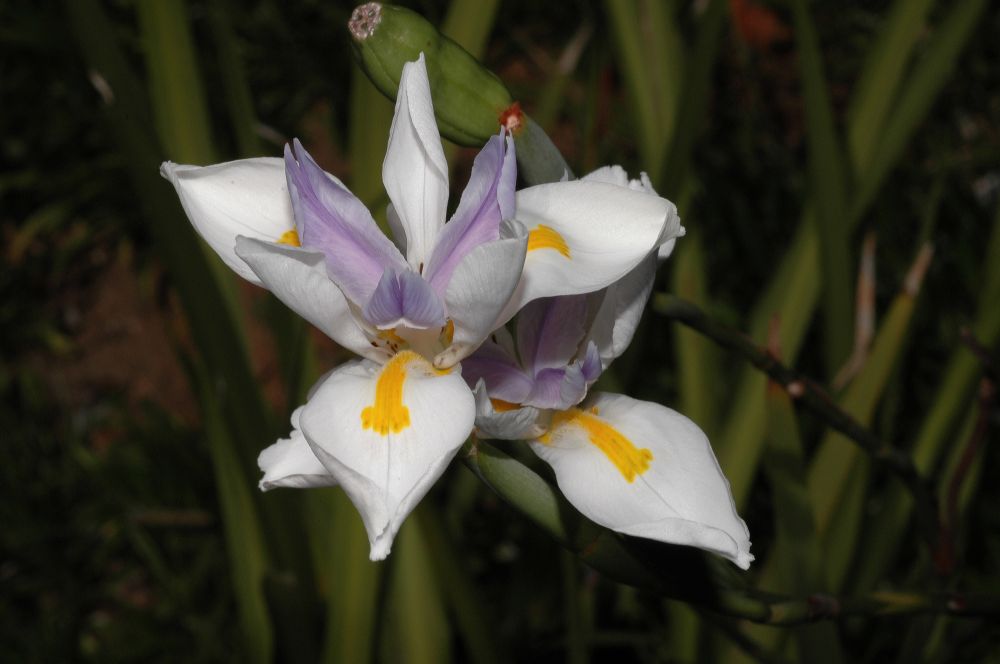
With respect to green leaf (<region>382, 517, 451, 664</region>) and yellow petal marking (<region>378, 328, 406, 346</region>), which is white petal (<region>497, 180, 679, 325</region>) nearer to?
Result: yellow petal marking (<region>378, 328, 406, 346</region>)

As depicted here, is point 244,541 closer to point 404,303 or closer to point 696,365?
point 696,365

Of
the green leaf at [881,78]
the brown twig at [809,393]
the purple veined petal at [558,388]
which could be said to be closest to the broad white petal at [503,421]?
the purple veined petal at [558,388]

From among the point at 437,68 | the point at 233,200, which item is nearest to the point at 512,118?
the point at 437,68

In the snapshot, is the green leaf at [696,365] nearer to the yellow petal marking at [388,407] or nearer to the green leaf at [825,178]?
the green leaf at [825,178]

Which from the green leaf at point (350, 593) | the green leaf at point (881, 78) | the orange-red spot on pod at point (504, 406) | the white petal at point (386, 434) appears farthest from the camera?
the green leaf at point (881, 78)

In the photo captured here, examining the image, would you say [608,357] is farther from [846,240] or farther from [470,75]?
[846,240]
